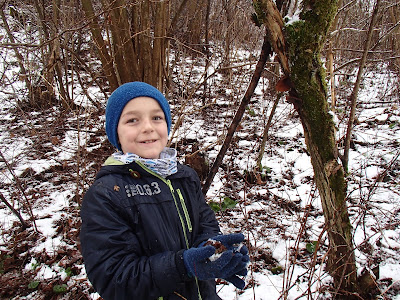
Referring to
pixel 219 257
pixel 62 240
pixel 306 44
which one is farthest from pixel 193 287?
pixel 62 240

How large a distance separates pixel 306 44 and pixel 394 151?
3.24 meters

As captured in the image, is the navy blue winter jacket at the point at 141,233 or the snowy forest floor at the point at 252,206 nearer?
the navy blue winter jacket at the point at 141,233

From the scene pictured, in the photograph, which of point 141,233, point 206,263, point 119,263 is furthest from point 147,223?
A: point 206,263

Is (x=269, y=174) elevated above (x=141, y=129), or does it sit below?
below

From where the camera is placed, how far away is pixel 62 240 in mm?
2736

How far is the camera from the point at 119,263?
1.08 m

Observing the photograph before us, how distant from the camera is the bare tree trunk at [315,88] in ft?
4.90

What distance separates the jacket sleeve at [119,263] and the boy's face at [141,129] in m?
0.30

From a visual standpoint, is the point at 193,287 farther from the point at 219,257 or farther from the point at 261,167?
the point at 261,167

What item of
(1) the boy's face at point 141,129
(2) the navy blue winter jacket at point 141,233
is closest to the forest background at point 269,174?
(2) the navy blue winter jacket at point 141,233

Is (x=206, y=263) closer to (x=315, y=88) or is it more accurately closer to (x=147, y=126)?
(x=147, y=126)

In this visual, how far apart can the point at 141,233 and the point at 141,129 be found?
471 millimetres

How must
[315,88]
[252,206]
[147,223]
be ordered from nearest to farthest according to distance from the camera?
1. [147,223]
2. [315,88]
3. [252,206]

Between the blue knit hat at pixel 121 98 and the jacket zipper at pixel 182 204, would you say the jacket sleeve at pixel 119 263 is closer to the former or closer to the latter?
the jacket zipper at pixel 182 204
